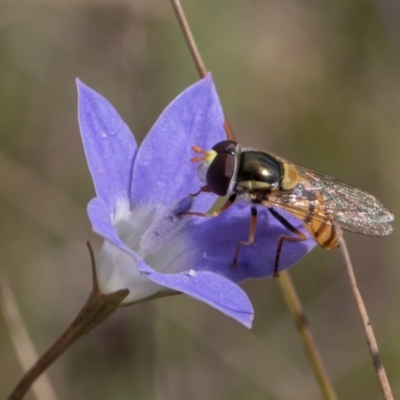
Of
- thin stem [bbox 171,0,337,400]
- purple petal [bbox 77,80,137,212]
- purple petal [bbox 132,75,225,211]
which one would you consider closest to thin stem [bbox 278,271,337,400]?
thin stem [bbox 171,0,337,400]

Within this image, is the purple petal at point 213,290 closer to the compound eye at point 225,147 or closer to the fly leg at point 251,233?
the fly leg at point 251,233

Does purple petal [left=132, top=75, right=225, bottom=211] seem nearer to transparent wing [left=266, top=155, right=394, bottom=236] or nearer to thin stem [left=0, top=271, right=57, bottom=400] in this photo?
transparent wing [left=266, top=155, right=394, bottom=236]

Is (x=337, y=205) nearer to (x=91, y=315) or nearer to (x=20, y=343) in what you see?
(x=91, y=315)

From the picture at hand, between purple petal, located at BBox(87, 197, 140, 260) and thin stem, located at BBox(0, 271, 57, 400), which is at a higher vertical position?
purple petal, located at BBox(87, 197, 140, 260)

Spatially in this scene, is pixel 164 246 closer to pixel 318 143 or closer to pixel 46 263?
pixel 46 263

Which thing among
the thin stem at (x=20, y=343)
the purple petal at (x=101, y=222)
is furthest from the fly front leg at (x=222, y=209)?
the thin stem at (x=20, y=343)

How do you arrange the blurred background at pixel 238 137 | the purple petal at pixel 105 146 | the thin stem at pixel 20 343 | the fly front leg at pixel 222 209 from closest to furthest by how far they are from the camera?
the purple petal at pixel 105 146 < the fly front leg at pixel 222 209 < the thin stem at pixel 20 343 < the blurred background at pixel 238 137
